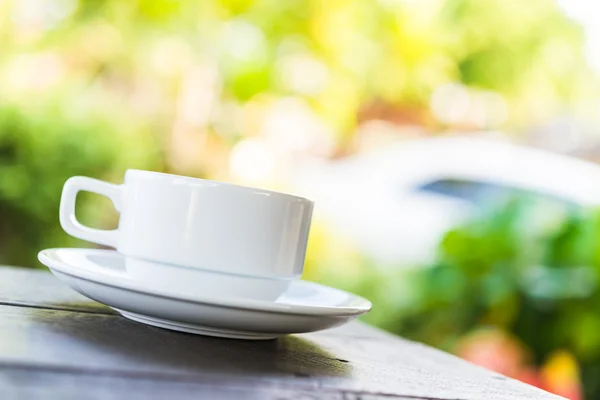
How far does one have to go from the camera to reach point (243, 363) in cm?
54

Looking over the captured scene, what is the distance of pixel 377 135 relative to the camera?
173 inches

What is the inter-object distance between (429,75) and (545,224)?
1.90m

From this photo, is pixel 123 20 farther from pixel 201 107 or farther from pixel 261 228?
pixel 261 228

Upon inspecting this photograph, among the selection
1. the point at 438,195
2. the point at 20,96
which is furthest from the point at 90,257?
the point at 438,195

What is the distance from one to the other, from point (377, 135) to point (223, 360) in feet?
12.8

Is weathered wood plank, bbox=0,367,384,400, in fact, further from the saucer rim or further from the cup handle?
the cup handle

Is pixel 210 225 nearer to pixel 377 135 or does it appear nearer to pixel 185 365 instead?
pixel 185 365

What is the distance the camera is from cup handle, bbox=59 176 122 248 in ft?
2.23

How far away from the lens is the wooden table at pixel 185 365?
440 millimetres

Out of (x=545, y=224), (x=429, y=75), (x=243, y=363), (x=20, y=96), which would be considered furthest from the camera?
(x=429, y=75)

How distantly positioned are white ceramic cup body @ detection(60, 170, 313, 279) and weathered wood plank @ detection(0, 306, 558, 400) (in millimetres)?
61

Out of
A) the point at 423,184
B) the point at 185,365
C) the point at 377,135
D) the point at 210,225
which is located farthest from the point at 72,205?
the point at 377,135

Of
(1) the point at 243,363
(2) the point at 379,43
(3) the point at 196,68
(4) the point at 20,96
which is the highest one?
(2) the point at 379,43

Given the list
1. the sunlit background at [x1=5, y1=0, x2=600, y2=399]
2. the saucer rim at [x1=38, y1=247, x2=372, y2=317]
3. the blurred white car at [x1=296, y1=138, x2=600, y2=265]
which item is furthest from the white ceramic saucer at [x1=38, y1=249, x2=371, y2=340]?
the blurred white car at [x1=296, y1=138, x2=600, y2=265]
